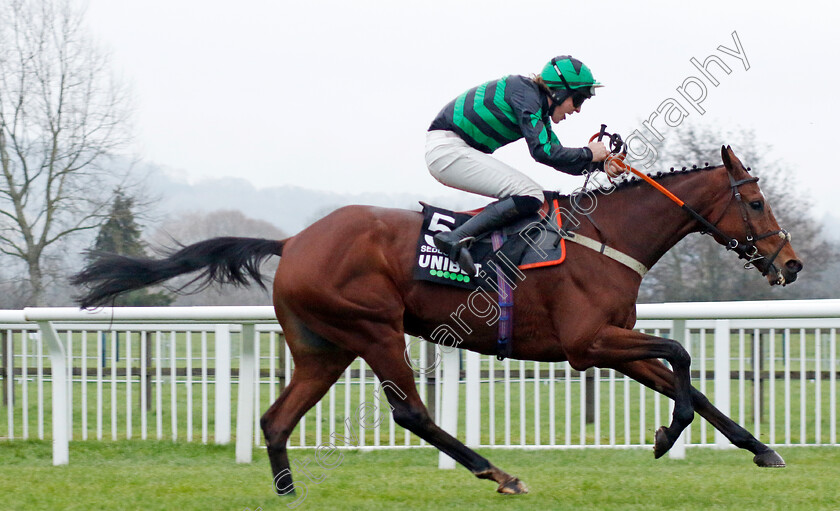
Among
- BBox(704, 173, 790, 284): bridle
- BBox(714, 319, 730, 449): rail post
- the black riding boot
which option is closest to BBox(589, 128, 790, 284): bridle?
BBox(704, 173, 790, 284): bridle

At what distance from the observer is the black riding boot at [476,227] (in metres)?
4.27

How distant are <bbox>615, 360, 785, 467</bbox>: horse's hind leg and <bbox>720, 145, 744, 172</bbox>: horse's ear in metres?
1.00

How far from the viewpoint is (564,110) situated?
4590mm

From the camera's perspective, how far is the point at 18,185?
16625 mm

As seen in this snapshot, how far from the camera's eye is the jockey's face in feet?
14.9

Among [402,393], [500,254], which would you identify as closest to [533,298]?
[500,254]

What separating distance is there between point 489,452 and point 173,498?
231 cm

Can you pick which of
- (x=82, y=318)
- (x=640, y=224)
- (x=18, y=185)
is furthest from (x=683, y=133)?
(x=18, y=185)

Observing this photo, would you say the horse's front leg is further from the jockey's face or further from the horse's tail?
the horse's tail

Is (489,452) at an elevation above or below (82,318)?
below

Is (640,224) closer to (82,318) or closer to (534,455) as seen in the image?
(534,455)

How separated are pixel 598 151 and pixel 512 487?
5.30 ft

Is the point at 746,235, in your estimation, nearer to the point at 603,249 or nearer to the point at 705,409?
the point at 603,249

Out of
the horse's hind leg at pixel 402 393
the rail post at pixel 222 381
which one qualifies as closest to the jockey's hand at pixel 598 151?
the horse's hind leg at pixel 402 393
